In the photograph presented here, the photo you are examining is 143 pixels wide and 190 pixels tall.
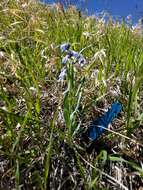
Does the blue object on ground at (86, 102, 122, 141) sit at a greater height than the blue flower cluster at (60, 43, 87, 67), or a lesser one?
lesser

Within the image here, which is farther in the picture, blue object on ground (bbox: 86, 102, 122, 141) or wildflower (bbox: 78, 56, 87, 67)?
wildflower (bbox: 78, 56, 87, 67)

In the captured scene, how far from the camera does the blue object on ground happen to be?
1711 mm

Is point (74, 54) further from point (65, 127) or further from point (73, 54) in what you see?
point (65, 127)

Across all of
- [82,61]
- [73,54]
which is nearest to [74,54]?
[73,54]

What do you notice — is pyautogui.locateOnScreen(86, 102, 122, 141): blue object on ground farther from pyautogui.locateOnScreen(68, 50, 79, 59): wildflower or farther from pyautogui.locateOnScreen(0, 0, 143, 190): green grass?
pyautogui.locateOnScreen(68, 50, 79, 59): wildflower

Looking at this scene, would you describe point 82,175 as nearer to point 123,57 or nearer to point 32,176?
point 32,176

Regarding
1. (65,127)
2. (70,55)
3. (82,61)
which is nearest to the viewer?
(65,127)

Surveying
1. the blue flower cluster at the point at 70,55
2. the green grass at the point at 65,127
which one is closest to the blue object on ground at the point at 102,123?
the green grass at the point at 65,127

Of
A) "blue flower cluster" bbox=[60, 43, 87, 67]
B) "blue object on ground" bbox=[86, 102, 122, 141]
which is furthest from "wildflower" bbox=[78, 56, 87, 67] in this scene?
"blue object on ground" bbox=[86, 102, 122, 141]

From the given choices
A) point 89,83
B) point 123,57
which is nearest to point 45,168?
point 89,83

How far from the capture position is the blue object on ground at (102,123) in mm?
1711

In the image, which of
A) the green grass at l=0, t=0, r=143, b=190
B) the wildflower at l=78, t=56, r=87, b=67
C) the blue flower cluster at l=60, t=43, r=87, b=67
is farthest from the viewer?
the wildflower at l=78, t=56, r=87, b=67

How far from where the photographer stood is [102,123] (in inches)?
69.2

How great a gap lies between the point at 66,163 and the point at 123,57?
1.01m
